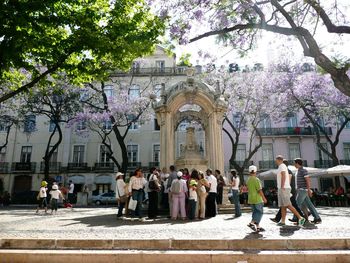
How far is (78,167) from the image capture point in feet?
125

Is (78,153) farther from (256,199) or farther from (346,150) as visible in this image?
(256,199)

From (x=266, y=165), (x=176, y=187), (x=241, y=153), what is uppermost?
(x=241, y=153)

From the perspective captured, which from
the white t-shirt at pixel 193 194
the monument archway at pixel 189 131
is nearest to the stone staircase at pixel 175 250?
the white t-shirt at pixel 193 194

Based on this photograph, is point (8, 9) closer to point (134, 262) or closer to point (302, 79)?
point (134, 262)

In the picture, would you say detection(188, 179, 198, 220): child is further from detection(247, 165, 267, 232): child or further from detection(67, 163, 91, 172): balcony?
detection(67, 163, 91, 172): balcony

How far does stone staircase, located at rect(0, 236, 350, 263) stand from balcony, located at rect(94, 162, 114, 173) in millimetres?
31887

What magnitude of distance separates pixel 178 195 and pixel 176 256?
16.7 feet

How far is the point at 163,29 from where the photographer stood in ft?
41.1

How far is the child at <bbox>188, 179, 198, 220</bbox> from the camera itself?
10523 millimetres

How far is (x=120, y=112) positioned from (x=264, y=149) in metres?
18.6

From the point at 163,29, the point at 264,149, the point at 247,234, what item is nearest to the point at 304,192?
the point at 247,234

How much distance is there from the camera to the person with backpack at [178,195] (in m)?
10.6

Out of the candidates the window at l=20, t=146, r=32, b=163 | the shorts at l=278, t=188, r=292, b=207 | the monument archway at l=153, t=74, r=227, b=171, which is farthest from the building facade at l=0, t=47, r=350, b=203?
the shorts at l=278, t=188, r=292, b=207

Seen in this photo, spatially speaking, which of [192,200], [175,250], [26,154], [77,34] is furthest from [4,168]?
[175,250]
